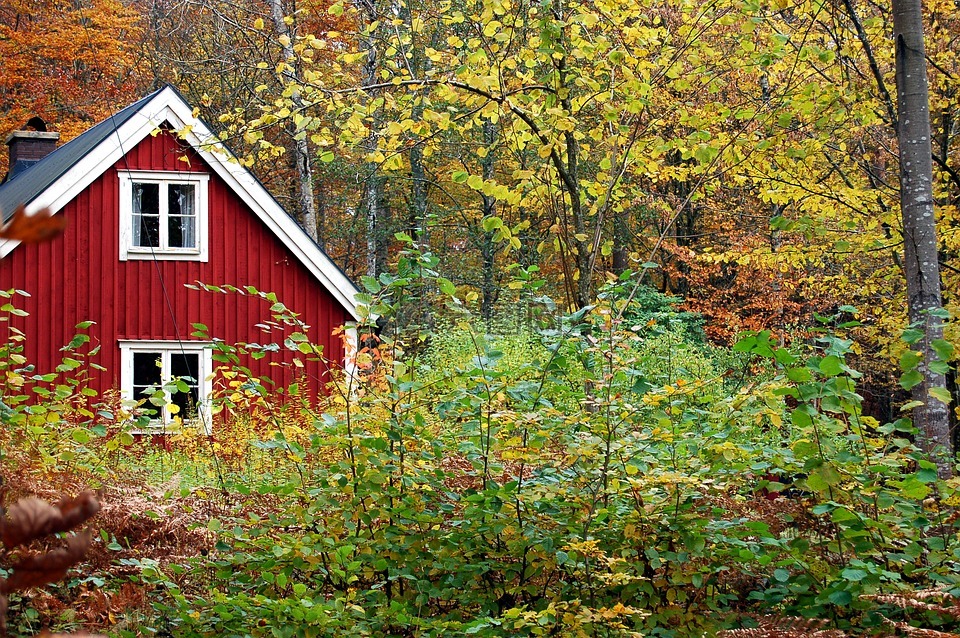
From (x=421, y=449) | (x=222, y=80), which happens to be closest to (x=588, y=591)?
(x=421, y=449)

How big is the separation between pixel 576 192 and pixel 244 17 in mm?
20245

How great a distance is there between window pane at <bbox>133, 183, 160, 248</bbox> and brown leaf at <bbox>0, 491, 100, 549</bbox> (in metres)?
13.9

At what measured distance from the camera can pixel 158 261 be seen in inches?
551

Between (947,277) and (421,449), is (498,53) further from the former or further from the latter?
(947,277)

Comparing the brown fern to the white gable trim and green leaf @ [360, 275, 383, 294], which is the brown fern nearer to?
green leaf @ [360, 275, 383, 294]

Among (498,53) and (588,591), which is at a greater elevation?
(498,53)

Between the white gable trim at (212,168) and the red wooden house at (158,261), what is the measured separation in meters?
0.02

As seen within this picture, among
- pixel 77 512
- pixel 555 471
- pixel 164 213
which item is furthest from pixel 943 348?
pixel 164 213

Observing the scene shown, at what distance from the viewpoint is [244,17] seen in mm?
24031

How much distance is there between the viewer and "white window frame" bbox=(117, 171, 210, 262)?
13.9 m

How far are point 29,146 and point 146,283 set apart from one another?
8.00 meters

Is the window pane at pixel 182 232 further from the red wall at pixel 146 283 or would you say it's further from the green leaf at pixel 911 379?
the green leaf at pixel 911 379

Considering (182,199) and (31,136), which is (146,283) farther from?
(31,136)

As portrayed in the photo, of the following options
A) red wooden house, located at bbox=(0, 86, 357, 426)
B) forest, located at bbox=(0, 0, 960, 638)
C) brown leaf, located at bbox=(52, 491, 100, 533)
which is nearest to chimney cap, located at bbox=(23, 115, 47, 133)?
red wooden house, located at bbox=(0, 86, 357, 426)
